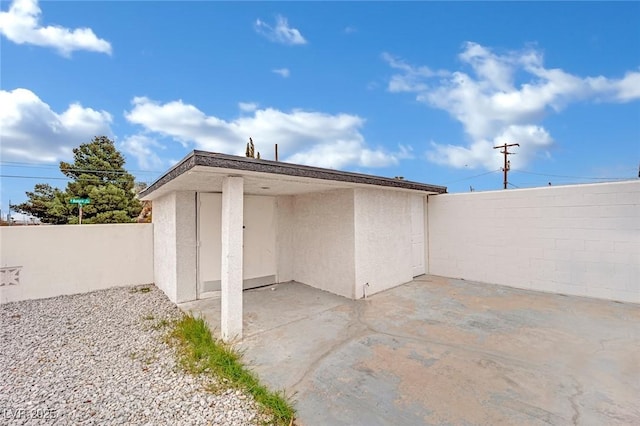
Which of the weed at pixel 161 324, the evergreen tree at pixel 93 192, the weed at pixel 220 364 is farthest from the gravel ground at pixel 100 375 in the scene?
the evergreen tree at pixel 93 192

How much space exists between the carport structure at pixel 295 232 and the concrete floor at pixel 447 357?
77 centimetres

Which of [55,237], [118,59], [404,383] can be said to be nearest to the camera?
[404,383]

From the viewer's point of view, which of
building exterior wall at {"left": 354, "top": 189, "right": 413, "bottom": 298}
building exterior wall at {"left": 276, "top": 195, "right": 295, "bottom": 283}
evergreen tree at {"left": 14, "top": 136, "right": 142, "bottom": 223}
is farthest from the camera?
evergreen tree at {"left": 14, "top": 136, "right": 142, "bottom": 223}

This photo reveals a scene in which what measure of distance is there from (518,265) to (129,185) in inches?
900

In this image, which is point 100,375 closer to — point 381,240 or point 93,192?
point 381,240

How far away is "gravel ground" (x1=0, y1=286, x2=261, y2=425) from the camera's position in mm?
2812

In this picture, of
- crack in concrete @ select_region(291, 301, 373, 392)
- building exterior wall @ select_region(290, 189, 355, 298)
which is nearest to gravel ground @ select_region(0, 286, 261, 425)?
crack in concrete @ select_region(291, 301, 373, 392)

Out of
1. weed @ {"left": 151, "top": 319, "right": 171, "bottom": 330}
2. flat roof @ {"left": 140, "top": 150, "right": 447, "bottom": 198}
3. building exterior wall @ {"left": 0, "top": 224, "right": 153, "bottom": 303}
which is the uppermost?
flat roof @ {"left": 140, "top": 150, "right": 447, "bottom": 198}

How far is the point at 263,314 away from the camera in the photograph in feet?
18.8

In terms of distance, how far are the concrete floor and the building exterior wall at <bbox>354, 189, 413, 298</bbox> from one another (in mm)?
757

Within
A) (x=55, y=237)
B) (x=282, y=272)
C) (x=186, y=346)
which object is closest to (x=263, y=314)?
(x=186, y=346)

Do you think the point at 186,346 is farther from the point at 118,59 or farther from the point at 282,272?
the point at 118,59

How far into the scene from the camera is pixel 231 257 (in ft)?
14.9

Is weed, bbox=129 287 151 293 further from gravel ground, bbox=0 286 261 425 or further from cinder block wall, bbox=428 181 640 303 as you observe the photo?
cinder block wall, bbox=428 181 640 303
